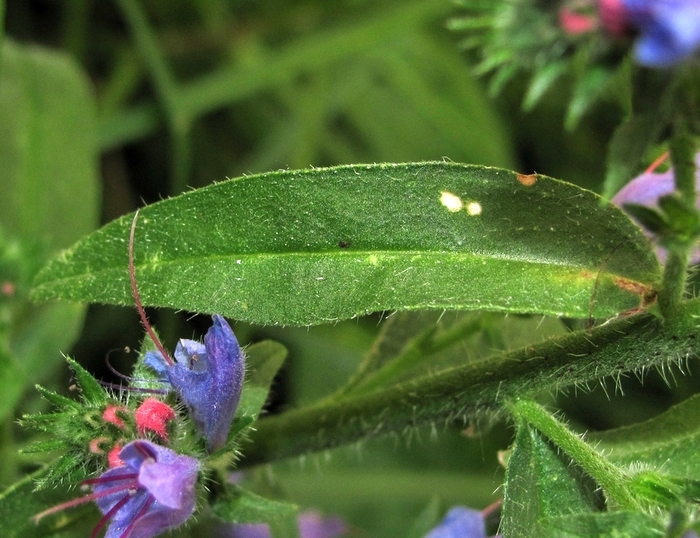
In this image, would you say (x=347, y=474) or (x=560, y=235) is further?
(x=347, y=474)

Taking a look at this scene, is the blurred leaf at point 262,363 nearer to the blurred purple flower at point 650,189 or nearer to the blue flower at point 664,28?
the blurred purple flower at point 650,189

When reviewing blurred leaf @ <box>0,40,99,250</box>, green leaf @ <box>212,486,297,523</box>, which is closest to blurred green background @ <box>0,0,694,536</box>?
blurred leaf @ <box>0,40,99,250</box>

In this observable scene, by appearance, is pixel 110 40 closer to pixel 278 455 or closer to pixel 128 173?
pixel 128 173

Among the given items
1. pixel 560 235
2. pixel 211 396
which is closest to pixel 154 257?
pixel 211 396

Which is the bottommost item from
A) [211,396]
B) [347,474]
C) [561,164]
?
[347,474]

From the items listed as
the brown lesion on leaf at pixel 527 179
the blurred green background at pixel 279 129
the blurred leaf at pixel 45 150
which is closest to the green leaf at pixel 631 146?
the brown lesion on leaf at pixel 527 179

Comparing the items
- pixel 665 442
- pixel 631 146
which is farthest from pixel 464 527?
pixel 631 146

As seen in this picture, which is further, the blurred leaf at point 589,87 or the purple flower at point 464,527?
the purple flower at point 464,527
